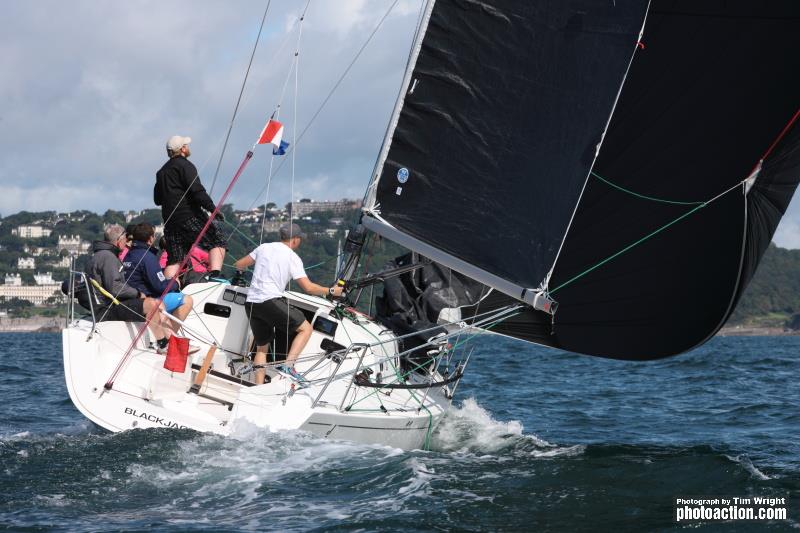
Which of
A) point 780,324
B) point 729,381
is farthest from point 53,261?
point 729,381

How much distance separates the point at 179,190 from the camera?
9273 mm

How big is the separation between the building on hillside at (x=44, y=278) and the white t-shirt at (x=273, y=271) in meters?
82.0

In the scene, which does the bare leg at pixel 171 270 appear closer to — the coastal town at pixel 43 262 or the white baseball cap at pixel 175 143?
the white baseball cap at pixel 175 143

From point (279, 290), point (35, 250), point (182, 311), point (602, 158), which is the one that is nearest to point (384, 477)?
point (279, 290)

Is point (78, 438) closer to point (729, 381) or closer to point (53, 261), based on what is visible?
point (729, 381)

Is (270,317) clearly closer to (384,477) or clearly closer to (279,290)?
(279,290)

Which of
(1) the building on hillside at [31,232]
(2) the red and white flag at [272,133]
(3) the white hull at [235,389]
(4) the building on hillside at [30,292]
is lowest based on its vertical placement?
(4) the building on hillside at [30,292]

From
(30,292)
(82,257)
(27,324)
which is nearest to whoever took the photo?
(82,257)

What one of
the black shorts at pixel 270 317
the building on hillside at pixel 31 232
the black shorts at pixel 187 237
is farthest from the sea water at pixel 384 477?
the building on hillside at pixel 31 232

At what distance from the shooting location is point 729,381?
17.3 metres

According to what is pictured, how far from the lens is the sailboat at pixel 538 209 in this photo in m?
7.68

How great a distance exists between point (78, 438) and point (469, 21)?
14.4 feet

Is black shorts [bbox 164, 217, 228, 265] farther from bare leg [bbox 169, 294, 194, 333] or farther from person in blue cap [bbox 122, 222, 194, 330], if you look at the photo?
bare leg [bbox 169, 294, 194, 333]

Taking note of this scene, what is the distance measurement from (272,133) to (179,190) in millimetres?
1287
